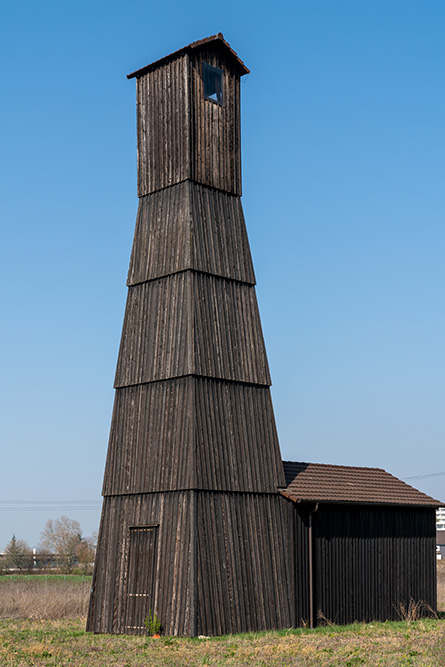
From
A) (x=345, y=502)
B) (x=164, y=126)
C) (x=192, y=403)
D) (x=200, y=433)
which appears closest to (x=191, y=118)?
(x=164, y=126)

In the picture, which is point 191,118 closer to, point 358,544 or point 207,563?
point 207,563

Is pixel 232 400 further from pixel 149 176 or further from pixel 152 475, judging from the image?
pixel 149 176

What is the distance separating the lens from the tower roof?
28906 millimetres

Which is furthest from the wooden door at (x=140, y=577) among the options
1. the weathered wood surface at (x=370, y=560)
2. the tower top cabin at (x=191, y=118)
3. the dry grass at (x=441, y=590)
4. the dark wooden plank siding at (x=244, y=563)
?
the dry grass at (x=441, y=590)

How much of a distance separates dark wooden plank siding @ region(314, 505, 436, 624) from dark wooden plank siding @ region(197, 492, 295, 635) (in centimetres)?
137

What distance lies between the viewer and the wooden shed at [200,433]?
25516mm

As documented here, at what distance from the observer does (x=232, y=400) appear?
27297 mm

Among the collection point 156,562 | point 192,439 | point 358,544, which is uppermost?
point 192,439

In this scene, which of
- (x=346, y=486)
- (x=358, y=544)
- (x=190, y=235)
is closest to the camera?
(x=190, y=235)

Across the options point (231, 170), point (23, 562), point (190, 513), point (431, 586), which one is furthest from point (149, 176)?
point (23, 562)

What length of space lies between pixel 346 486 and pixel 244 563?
20.6 ft

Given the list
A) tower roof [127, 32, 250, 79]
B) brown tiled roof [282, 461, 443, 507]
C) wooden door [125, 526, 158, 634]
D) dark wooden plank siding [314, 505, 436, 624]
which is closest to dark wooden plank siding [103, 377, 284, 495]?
brown tiled roof [282, 461, 443, 507]

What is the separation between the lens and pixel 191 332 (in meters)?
26.7

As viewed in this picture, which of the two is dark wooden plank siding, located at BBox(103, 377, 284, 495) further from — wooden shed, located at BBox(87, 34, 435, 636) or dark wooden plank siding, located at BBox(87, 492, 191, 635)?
dark wooden plank siding, located at BBox(87, 492, 191, 635)
